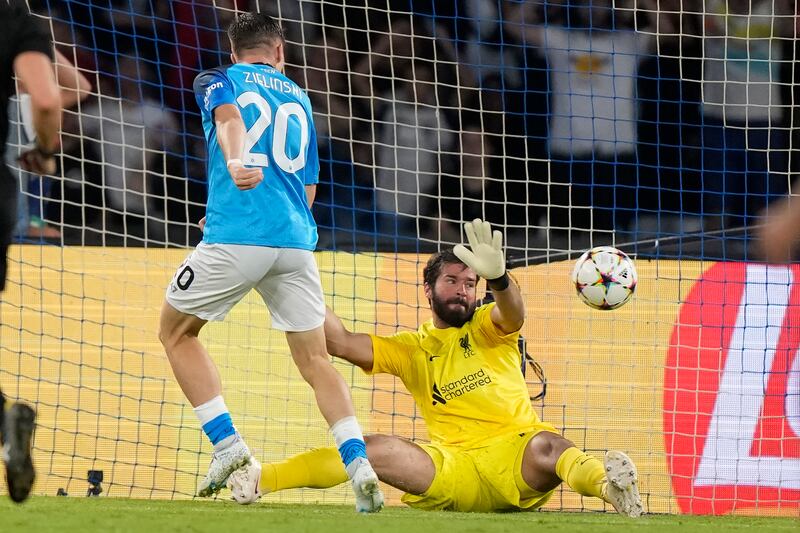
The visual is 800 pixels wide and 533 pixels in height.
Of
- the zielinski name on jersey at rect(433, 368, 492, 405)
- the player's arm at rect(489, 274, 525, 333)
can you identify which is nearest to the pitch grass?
the zielinski name on jersey at rect(433, 368, 492, 405)

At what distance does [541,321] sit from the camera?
6824mm

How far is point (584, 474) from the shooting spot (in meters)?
4.88

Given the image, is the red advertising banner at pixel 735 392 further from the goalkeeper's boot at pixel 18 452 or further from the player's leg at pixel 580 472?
the goalkeeper's boot at pixel 18 452

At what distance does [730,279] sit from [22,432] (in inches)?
175

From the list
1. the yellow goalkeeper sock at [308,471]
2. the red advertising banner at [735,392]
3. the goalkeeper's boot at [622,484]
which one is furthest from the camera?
the red advertising banner at [735,392]

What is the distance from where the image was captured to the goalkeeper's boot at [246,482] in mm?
4883

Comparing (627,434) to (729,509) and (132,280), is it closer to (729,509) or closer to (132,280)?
(729,509)

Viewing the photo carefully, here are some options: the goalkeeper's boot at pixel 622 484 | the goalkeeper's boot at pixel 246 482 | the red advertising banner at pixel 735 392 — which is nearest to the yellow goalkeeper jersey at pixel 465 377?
the goalkeeper's boot at pixel 622 484

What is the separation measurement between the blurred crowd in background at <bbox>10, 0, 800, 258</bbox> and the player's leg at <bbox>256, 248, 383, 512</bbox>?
3388mm

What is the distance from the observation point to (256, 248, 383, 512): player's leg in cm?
453

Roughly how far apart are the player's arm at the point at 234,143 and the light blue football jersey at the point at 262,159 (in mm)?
69

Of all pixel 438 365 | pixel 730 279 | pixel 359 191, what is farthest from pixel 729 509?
pixel 359 191

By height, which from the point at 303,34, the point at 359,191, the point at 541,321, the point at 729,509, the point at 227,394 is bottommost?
the point at 729,509

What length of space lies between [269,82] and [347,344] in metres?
1.36
